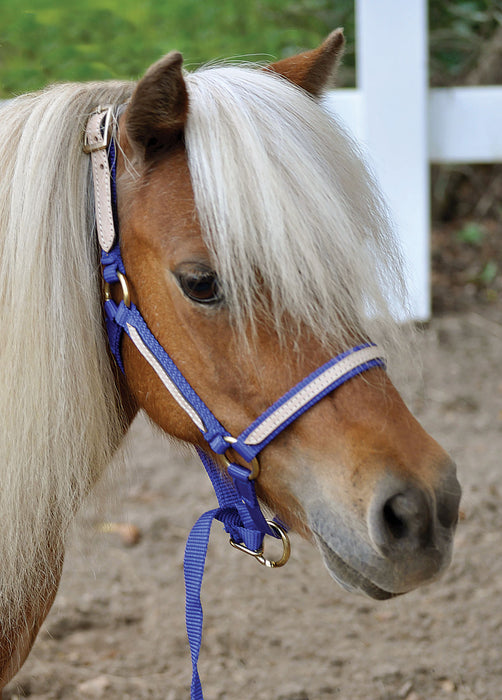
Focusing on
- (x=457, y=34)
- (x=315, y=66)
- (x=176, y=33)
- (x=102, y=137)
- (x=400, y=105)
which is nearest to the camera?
(x=102, y=137)

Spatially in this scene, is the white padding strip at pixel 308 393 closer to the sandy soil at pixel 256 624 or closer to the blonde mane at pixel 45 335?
the blonde mane at pixel 45 335

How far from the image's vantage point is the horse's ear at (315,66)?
1469 millimetres

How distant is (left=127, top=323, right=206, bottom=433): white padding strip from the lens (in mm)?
1288

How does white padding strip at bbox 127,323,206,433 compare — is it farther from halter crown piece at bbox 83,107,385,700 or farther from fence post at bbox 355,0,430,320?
fence post at bbox 355,0,430,320

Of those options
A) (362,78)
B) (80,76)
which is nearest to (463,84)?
(362,78)

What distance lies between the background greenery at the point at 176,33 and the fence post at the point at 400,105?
73cm

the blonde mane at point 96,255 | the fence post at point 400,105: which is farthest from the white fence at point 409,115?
the blonde mane at point 96,255

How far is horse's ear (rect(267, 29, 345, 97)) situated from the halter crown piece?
0.40 m

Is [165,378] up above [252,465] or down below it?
above

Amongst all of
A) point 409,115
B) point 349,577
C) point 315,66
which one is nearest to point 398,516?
point 349,577

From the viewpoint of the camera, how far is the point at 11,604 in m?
1.43

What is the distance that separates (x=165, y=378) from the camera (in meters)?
1.30

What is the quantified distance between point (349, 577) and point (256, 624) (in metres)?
1.44

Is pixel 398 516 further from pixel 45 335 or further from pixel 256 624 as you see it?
pixel 256 624
